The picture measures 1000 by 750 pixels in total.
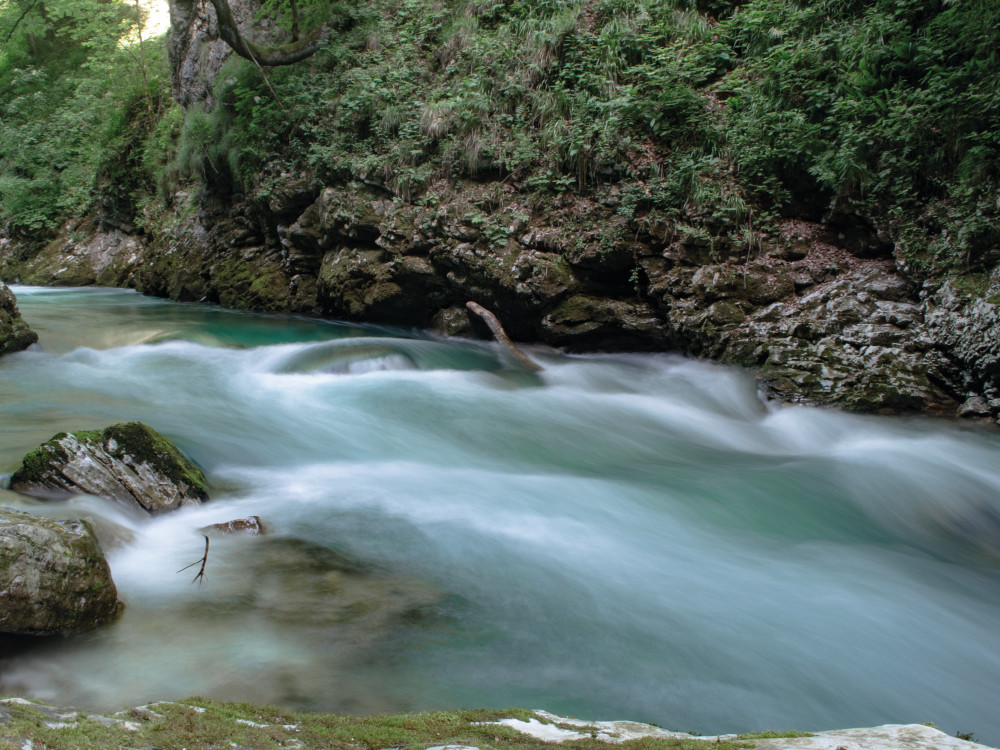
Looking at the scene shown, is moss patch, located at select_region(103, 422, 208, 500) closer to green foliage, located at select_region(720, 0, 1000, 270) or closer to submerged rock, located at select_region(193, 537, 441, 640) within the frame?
submerged rock, located at select_region(193, 537, 441, 640)

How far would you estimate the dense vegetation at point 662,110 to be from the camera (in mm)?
6766

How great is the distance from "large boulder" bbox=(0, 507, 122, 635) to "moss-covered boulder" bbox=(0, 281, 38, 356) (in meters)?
6.25

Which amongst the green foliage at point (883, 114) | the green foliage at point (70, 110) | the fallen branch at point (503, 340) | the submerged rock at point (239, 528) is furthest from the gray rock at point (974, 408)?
the green foliage at point (70, 110)

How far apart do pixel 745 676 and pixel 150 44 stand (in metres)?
24.3

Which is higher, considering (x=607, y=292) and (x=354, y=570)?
(x=607, y=292)

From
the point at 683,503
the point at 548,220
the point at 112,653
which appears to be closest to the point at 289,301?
the point at 548,220

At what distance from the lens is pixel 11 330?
7.77m

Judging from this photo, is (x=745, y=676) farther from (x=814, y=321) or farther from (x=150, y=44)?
(x=150, y=44)

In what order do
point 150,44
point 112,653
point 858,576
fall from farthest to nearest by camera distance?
point 150,44
point 858,576
point 112,653

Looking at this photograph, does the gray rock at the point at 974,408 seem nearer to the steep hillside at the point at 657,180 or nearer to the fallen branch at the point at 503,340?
the steep hillside at the point at 657,180

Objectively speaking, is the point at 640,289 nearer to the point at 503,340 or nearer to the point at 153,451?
the point at 503,340

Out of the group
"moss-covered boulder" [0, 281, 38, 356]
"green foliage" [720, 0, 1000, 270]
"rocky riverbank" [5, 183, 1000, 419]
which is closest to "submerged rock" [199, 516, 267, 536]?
"rocky riverbank" [5, 183, 1000, 419]

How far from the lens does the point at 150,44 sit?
20.3 metres

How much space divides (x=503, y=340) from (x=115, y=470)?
553 centimetres
